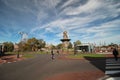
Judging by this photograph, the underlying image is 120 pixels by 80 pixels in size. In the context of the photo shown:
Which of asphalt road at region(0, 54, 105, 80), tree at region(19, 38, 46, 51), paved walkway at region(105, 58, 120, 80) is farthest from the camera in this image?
tree at region(19, 38, 46, 51)

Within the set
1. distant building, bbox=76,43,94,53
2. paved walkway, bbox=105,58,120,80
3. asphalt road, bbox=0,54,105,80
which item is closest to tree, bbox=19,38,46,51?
distant building, bbox=76,43,94,53

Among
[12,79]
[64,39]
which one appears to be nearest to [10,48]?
[64,39]

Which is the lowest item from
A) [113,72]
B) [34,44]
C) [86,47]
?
[113,72]

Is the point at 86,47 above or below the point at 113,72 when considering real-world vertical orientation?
above

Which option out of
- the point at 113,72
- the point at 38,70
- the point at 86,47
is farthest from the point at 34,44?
the point at 113,72

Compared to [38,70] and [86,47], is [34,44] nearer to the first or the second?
[86,47]

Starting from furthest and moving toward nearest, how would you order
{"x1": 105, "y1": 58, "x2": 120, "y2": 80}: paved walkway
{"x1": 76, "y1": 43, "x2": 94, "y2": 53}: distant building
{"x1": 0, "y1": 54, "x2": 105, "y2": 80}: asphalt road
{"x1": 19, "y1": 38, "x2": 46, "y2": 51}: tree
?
{"x1": 19, "y1": 38, "x2": 46, "y2": 51}: tree
{"x1": 76, "y1": 43, "x2": 94, "y2": 53}: distant building
{"x1": 0, "y1": 54, "x2": 105, "y2": 80}: asphalt road
{"x1": 105, "y1": 58, "x2": 120, "y2": 80}: paved walkway

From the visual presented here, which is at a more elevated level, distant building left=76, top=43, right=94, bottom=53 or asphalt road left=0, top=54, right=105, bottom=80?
distant building left=76, top=43, right=94, bottom=53

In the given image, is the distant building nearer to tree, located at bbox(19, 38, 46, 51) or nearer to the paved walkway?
tree, located at bbox(19, 38, 46, 51)

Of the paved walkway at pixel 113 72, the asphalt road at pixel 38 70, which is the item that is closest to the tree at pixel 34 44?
the asphalt road at pixel 38 70

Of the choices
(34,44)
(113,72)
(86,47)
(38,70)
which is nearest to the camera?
(113,72)

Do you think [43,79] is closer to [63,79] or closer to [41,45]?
[63,79]

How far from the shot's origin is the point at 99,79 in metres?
10.0

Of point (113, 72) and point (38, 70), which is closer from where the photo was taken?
point (113, 72)
